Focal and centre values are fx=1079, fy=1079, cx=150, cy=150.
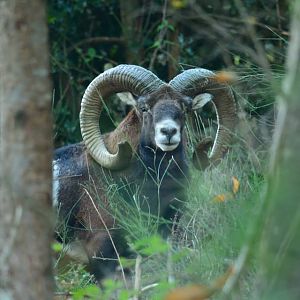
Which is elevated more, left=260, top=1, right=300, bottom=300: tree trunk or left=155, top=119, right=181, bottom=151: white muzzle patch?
left=260, top=1, right=300, bottom=300: tree trunk

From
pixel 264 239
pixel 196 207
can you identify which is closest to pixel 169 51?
pixel 196 207

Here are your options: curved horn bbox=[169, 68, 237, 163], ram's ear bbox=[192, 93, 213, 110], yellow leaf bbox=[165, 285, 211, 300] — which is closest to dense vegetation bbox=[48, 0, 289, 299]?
curved horn bbox=[169, 68, 237, 163]

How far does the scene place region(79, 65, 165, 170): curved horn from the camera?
10422 mm

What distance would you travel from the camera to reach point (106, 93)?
424 inches

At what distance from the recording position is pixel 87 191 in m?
10.2

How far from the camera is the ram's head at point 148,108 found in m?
10.2

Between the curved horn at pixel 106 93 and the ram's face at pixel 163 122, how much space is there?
0.69 feet

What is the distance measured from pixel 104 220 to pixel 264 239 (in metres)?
5.18

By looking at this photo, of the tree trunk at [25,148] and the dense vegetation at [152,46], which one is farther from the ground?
the tree trunk at [25,148]

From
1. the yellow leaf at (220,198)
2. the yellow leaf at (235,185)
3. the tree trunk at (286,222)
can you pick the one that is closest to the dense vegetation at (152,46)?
the yellow leaf at (235,185)

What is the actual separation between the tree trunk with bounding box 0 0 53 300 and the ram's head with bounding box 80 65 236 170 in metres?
5.38

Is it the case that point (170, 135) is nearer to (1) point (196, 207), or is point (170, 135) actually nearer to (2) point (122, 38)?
(1) point (196, 207)

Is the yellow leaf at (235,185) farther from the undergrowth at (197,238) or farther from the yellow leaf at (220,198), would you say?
the yellow leaf at (220,198)

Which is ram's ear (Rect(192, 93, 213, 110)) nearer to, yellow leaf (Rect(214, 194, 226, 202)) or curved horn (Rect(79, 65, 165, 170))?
curved horn (Rect(79, 65, 165, 170))
